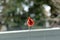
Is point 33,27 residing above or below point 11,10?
below

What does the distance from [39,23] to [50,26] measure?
245 millimetres

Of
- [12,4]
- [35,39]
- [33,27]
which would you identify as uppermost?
[12,4]

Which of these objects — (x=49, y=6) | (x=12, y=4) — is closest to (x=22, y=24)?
(x=12, y=4)

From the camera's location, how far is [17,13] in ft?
11.4

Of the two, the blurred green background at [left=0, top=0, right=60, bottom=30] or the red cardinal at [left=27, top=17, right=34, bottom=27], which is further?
the blurred green background at [left=0, top=0, right=60, bottom=30]

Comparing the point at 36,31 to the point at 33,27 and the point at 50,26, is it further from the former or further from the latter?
the point at 50,26

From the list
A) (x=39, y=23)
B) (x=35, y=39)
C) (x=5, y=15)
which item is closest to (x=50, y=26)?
(x=39, y=23)

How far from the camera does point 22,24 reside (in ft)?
11.4

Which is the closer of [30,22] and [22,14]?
[30,22]

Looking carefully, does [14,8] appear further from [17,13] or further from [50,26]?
[50,26]

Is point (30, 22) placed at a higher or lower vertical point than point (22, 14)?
lower

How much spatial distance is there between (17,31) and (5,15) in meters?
0.43

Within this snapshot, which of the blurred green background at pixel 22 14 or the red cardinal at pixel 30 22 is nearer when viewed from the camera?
the red cardinal at pixel 30 22

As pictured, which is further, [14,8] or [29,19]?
[14,8]
